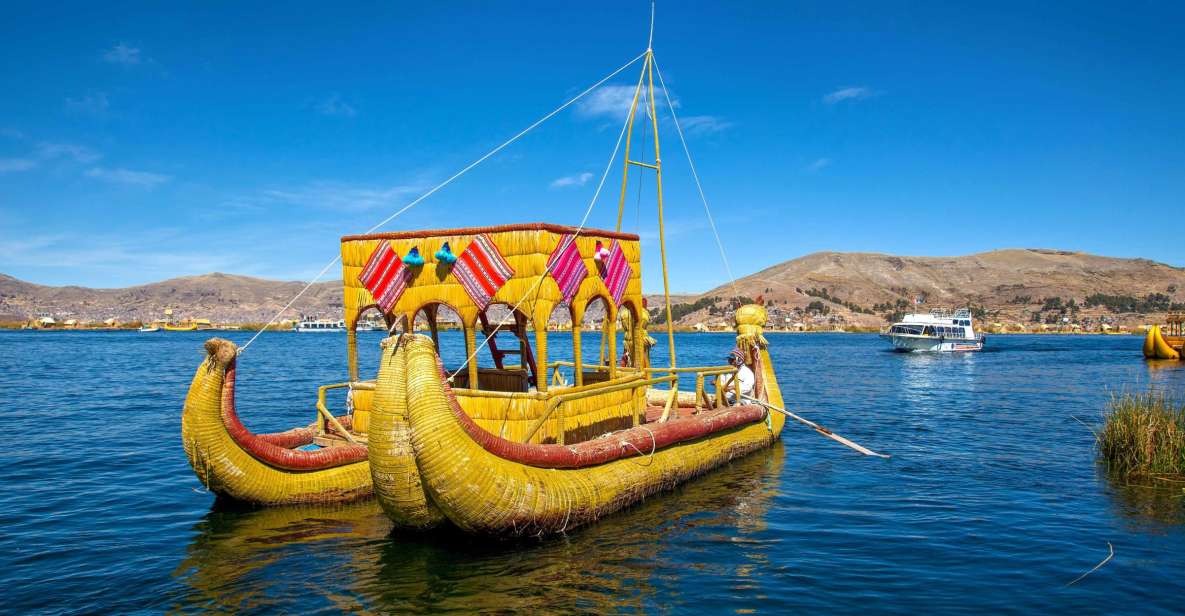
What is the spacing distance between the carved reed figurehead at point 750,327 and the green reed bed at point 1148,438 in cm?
817

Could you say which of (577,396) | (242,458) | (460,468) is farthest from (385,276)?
(460,468)

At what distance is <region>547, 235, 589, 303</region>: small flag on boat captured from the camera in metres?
12.1

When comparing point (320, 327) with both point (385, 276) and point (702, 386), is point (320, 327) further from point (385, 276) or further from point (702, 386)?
point (385, 276)

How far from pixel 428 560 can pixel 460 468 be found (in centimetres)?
195

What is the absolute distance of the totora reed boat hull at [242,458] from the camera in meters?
11.3

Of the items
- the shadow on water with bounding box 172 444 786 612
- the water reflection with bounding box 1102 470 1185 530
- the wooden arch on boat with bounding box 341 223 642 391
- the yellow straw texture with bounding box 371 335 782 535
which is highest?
the wooden arch on boat with bounding box 341 223 642 391

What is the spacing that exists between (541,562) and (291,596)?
3244mm

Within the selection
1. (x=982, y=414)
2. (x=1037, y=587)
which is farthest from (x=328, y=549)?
(x=982, y=414)

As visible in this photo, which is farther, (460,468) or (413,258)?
(413,258)

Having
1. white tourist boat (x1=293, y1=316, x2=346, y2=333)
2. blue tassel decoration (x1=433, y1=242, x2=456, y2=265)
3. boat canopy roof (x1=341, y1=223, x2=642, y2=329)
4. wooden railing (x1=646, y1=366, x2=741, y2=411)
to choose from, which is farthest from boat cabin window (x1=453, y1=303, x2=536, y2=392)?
white tourist boat (x1=293, y1=316, x2=346, y2=333)

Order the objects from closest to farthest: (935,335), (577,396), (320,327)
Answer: (577,396) → (935,335) → (320,327)

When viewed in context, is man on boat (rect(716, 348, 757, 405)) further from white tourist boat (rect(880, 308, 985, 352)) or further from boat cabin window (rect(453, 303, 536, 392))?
white tourist boat (rect(880, 308, 985, 352))

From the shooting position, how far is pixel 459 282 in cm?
1229

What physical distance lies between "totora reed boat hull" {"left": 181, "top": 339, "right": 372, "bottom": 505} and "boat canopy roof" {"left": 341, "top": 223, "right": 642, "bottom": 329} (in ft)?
8.50
